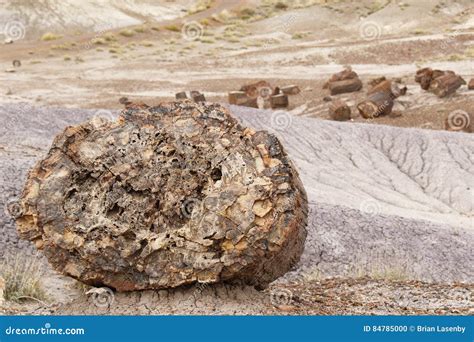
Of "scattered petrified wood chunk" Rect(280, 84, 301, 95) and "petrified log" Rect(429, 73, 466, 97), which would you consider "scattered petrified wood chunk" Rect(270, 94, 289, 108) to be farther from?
"petrified log" Rect(429, 73, 466, 97)

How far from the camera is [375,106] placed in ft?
104

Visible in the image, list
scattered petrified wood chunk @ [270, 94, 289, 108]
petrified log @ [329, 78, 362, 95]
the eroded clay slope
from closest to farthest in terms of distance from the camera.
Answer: the eroded clay slope < scattered petrified wood chunk @ [270, 94, 289, 108] < petrified log @ [329, 78, 362, 95]

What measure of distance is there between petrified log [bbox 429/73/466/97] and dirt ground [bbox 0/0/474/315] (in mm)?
294

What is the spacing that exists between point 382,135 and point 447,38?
25.4 meters

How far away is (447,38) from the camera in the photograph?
48781 mm

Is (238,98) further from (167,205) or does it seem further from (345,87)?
(167,205)

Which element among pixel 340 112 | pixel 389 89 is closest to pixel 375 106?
pixel 340 112

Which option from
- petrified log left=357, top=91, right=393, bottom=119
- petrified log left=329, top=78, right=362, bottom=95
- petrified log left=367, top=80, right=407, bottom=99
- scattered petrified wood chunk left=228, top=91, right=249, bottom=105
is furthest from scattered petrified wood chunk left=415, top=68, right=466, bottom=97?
scattered petrified wood chunk left=228, top=91, right=249, bottom=105

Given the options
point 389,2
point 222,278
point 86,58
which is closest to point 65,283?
point 222,278

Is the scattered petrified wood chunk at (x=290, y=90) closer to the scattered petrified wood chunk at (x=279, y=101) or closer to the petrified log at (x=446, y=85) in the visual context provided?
the scattered petrified wood chunk at (x=279, y=101)

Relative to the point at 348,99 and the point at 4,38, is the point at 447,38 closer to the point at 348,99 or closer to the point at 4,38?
the point at 348,99

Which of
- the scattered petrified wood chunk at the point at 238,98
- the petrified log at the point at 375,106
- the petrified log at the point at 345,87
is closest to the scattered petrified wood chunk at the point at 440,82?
the petrified log at the point at 375,106

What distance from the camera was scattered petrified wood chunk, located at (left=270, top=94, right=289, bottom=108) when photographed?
1358 inches

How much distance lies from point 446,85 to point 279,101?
6.79 m
